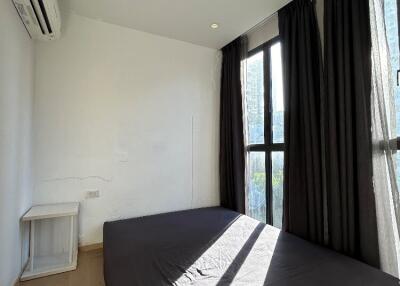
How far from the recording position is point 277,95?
263 cm

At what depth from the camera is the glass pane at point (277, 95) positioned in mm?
2555

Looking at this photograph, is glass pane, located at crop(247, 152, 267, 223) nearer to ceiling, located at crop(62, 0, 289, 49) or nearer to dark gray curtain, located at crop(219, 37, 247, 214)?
dark gray curtain, located at crop(219, 37, 247, 214)

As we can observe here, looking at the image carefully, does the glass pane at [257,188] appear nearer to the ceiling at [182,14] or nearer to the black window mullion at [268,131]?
the black window mullion at [268,131]

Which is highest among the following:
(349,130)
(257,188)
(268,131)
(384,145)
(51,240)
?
Result: (268,131)

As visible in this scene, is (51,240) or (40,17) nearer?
(40,17)

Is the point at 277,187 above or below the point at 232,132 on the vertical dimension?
below

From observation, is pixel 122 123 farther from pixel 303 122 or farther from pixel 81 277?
pixel 303 122

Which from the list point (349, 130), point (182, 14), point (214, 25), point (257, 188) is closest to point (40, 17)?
point (182, 14)

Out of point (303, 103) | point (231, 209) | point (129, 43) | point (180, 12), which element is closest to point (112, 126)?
point (129, 43)

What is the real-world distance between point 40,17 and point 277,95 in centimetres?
241

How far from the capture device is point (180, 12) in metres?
2.47

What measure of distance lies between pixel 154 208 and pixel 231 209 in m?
1.03

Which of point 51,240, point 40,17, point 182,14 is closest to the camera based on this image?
point 40,17

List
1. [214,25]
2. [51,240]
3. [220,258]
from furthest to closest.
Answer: [214,25]
[51,240]
[220,258]
